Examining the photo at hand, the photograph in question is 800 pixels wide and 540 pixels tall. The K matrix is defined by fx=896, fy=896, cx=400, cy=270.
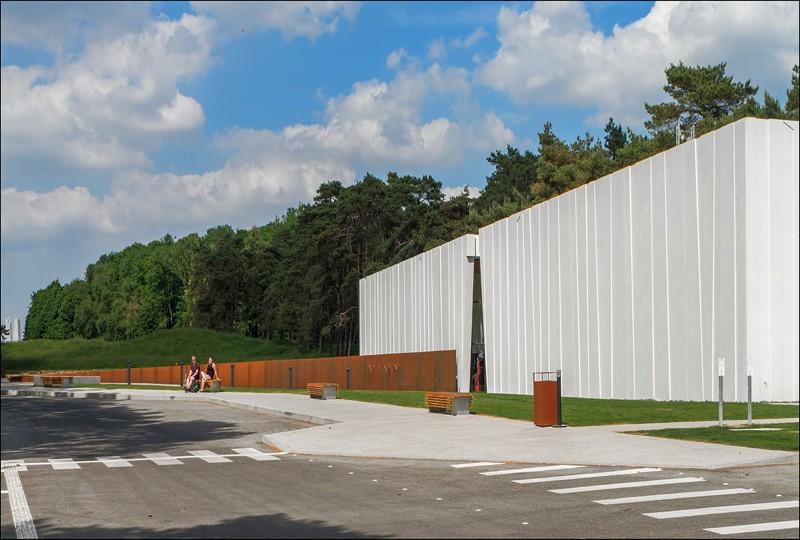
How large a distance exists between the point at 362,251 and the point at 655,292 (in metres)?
69.4

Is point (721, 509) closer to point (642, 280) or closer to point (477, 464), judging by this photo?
point (477, 464)

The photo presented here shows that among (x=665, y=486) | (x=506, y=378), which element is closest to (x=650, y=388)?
(x=506, y=378)

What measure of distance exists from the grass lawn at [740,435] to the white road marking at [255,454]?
6856 mm

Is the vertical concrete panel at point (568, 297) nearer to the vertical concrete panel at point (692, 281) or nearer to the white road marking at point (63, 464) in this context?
the vertical concrete panel at point (692, 281)

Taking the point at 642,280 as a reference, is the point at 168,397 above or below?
below

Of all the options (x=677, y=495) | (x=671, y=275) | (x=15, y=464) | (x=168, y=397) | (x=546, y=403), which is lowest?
(x=168, y=397)

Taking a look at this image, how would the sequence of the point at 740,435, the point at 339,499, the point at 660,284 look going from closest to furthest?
the point at 339,499 < the point at 740,435 < the point at 660,284

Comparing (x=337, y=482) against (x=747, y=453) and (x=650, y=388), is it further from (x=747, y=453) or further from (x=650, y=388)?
(x=650, y=388)

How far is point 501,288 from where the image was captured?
4125cm

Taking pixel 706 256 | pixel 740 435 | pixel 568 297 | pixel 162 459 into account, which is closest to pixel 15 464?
pixel 162 459

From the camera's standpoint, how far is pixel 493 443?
55.0ft

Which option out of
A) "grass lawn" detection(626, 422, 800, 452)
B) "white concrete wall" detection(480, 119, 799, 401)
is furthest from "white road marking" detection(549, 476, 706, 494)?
"white concrete wall" detection(480, 119, 799, 401)

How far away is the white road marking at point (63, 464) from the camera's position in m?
14.0

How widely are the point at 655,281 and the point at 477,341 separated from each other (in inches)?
683
